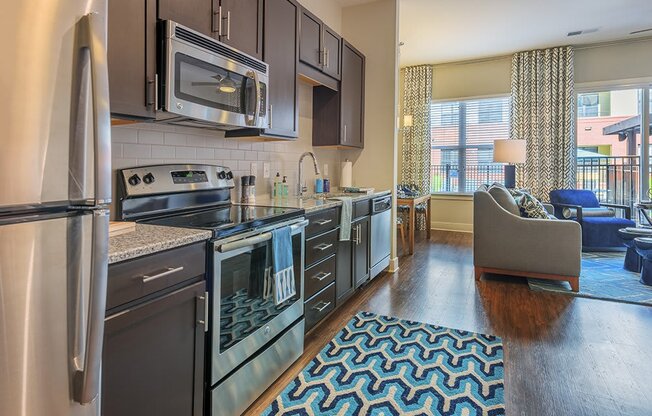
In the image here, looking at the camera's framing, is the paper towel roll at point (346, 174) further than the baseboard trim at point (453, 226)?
No

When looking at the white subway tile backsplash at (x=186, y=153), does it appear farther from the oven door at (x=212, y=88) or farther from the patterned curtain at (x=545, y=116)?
the patterned curtain at (x=545, y=116)

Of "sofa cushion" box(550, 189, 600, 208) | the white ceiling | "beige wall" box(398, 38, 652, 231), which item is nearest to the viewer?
the white ceiling

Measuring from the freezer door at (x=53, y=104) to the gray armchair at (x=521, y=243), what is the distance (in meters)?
3.49

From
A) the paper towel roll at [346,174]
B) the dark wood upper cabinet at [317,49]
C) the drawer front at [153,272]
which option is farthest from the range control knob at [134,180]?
the paper towel roll at [346,174]

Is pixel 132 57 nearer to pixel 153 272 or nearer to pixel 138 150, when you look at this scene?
pixel 138 150

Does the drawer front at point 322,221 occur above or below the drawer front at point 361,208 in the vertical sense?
below

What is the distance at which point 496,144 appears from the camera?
5258mm

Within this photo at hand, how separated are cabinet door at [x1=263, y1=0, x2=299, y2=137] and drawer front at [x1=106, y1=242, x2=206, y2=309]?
4.12ft

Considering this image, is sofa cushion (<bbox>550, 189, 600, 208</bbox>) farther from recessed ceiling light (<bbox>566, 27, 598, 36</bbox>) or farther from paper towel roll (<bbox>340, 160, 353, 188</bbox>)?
paper towel roll (<bbox>340, 160, 353, 188</bbox>)

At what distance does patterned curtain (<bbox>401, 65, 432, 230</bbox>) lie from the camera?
668 centimetres

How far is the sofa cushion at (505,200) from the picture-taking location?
369 cm

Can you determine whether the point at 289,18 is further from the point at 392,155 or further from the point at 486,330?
the point at 486,330

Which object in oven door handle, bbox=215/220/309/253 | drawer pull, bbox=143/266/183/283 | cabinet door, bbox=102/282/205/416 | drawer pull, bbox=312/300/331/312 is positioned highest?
oven door handle, bbox=215/220/309/253

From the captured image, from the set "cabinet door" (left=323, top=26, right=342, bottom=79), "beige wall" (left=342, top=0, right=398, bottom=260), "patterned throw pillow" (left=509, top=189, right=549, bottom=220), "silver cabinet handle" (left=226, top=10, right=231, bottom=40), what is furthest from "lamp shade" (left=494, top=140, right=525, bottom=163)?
"silver cabinet handle" (left=226, top=10, right=231, bottom=40)
